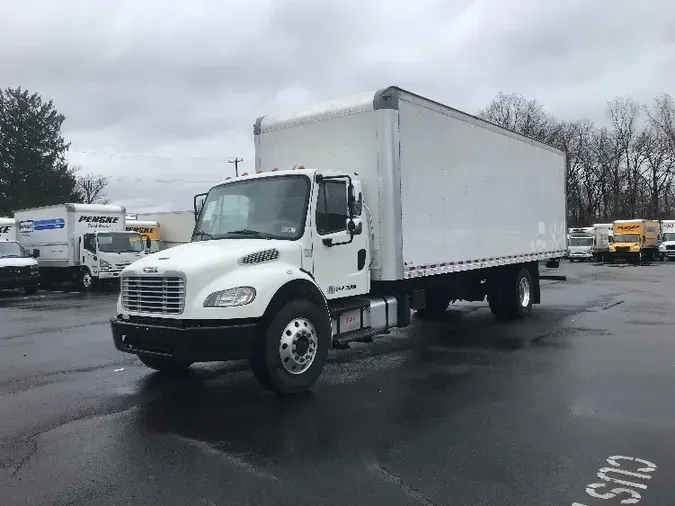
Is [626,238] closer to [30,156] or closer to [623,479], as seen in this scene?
[623,479]

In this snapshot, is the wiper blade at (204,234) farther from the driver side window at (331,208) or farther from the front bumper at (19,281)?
the front bumper at (19,281)

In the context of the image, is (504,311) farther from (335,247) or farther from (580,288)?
(580,288)

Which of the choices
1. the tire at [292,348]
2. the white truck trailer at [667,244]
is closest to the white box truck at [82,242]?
the tire at [292,348]

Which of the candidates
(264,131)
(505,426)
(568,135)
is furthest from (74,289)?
(568,135)

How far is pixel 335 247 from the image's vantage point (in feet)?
25.7

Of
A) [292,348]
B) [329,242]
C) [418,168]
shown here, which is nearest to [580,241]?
[418,168]

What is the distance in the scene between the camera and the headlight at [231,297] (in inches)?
253

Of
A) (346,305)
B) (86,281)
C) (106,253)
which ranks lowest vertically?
(86,281)

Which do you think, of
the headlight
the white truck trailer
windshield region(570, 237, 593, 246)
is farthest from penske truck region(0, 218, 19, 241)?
the white truck trailer

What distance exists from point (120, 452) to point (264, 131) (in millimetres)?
6070

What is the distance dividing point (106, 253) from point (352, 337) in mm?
18648

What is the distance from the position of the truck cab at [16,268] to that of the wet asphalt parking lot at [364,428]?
43.9 ft

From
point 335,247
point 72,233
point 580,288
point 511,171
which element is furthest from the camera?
point 72,233

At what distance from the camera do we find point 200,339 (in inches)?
248
